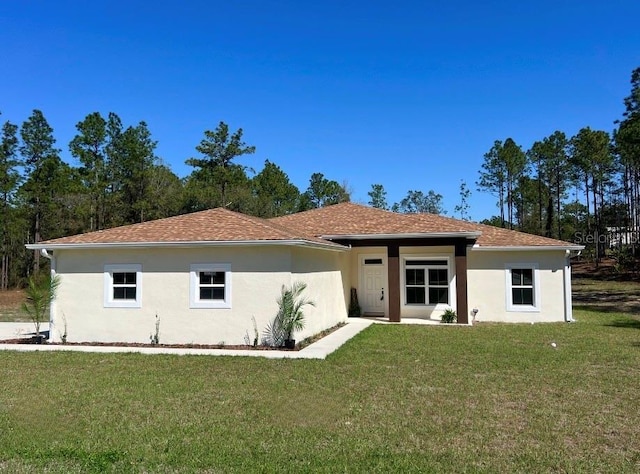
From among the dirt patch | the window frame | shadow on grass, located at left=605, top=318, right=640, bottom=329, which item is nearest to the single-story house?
the window frame

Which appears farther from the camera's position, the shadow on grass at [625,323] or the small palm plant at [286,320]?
the shadow on grass at [625,323]

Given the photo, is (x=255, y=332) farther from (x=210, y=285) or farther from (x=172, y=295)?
(x=172, y=295)

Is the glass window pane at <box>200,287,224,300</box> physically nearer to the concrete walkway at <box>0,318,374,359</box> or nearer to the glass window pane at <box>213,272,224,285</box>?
the glass window pane at <box>213,272,224,285</box>

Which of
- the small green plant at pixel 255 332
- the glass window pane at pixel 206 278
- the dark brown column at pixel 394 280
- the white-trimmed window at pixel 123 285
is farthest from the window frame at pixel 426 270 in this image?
the white-trimmed window at pixel 123 285

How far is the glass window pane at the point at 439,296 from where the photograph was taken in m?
18.3

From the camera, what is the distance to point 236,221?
48.0 feet

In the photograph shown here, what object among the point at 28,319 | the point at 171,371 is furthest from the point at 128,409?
the point at 28,319

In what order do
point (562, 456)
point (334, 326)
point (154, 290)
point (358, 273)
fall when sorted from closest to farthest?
point (562, 456)
point (154, 290)
point (334, 326)
point (358, 273)

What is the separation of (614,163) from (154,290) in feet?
150

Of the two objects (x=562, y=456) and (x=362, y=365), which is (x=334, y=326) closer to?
(x=362, y=365)

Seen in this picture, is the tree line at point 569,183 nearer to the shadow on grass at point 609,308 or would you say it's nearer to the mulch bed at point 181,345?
the shadow on grass at point 609,308

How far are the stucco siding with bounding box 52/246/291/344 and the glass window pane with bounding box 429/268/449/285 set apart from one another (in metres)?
7.95

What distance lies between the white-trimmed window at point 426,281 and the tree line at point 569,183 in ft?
101

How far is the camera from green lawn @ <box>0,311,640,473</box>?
508 cm
